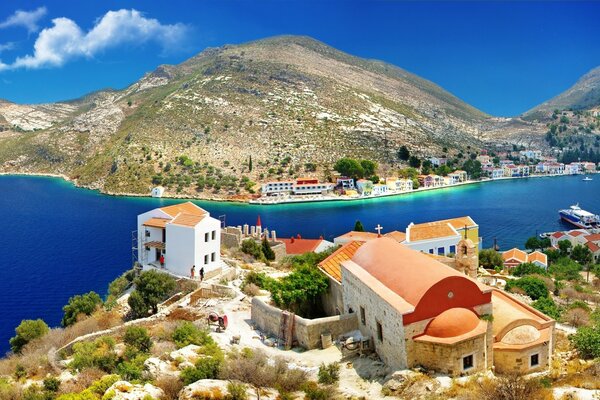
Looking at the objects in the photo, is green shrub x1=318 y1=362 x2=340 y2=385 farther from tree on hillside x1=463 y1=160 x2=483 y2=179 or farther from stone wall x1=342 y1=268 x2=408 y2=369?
tree on hillside x1=463 y1=160 x2=483 y2=179

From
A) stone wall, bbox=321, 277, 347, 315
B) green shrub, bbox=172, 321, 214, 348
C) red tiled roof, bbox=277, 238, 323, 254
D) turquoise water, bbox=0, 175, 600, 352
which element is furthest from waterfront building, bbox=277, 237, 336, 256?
green shrub, bbox=172, 321, 214, 348

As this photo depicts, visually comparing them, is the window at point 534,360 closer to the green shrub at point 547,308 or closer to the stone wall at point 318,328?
the stone wall at point 318,328

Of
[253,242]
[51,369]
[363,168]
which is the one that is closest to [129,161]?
[363,168]

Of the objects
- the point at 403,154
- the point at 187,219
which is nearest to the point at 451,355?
the point at 187,219

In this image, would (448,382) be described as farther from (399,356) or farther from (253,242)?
(253,242)

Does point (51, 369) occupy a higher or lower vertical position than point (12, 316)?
higher

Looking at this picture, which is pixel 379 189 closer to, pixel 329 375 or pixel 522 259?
pixel 522 259

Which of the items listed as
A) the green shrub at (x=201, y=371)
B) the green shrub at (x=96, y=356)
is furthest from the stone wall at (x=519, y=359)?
the green shrub at (x=96, y=356)
